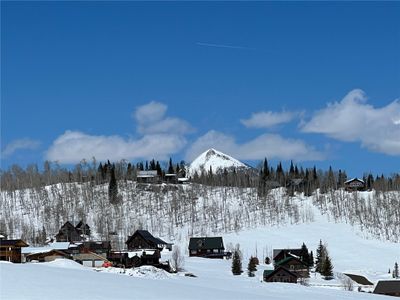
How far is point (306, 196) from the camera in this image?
141125 mm

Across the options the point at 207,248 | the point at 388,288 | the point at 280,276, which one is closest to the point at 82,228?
the point at 207,248

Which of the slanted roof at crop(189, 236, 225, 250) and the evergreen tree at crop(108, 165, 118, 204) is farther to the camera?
the evergreen tree at crop(108, 165, 118, 204)

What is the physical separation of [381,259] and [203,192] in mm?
59589

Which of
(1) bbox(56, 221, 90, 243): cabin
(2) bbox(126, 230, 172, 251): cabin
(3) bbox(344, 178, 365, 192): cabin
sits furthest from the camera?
(3) bbox(344, 178, 365, 192): cabin

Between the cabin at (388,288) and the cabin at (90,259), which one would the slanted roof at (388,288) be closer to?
the cabin at (388,288)

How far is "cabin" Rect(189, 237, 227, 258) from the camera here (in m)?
92.4

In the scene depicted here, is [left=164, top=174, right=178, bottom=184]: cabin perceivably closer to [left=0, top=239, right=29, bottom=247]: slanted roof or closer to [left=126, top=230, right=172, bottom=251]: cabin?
[left=126, top=230, right=172, bottom=251]: cabin

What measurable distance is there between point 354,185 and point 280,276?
83.4 meters

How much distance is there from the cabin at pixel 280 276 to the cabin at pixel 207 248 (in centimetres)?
2721

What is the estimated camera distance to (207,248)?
A: 92.7 metres

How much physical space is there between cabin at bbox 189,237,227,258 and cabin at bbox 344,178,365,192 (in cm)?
5814

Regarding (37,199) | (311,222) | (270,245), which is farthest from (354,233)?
(37,199)

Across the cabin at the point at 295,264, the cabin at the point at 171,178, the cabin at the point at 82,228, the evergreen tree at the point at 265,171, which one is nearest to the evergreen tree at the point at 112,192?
the cabin at the point at 171,178

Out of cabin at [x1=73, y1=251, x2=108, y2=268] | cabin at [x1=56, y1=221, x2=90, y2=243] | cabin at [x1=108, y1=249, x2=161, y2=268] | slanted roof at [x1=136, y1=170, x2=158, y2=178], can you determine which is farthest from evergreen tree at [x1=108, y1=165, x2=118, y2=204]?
cabin at [x1=73, y1=251, x2=108, y2=268]
